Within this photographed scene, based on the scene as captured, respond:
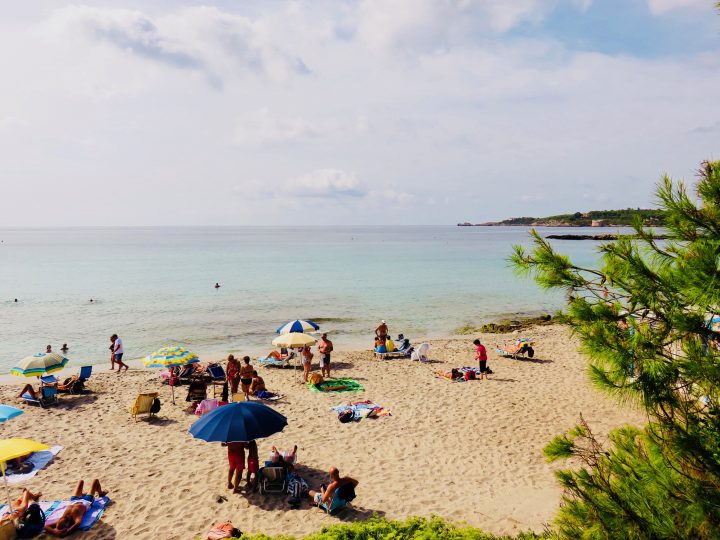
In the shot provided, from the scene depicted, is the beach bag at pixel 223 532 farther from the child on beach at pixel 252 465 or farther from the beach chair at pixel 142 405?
the beach chair at pixel 142 405

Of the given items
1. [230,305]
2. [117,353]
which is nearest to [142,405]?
[117,353]

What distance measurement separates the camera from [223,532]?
762cm

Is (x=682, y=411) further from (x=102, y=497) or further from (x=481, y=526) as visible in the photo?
(x=102, y=497)

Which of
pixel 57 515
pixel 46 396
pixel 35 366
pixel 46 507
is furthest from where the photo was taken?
pixel 35 366

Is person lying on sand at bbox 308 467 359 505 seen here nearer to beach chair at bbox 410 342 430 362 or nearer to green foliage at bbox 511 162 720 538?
green foliage at bbox 511 162 720 538

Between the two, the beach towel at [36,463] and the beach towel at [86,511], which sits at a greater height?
the beach towel at [86,511]

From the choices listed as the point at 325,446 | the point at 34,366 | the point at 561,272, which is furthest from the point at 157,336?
the point at 561,272

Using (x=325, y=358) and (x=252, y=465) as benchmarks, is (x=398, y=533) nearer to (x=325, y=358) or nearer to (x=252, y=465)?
(x=252, y=465)

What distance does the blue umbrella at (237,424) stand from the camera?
8.85 metres

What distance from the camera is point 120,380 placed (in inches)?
735

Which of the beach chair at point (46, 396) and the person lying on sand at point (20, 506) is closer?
the person lying on sand at point (20, 506)

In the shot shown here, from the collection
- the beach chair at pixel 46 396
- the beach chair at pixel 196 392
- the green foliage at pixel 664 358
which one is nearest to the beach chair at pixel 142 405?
the beach chair at pixel 196 392

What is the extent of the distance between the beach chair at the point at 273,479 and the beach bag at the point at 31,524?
386 centimetres

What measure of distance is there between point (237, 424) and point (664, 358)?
7.67 metres
